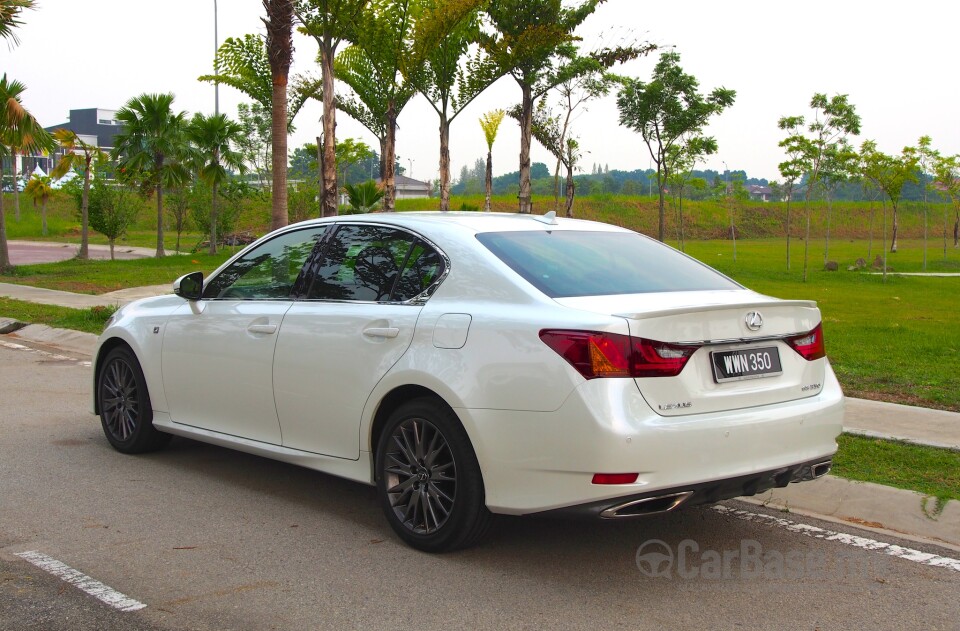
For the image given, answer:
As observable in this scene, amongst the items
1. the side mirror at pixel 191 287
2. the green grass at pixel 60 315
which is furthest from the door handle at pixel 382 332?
the green grass at pixel 60 315

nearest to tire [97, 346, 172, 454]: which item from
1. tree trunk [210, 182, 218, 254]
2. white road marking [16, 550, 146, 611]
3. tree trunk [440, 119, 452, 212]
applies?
white road marking [16, 550, 146, 611]

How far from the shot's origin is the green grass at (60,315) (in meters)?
14.6

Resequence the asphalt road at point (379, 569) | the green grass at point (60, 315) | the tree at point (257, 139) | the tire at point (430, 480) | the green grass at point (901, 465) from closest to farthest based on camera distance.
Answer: the asphalt road at point (379, 569) → the tire at point (430, 480) → the green grass at point (901, 465) → the green grass at point (60, 315) → the tree at point (257, 139)

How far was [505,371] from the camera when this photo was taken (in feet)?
14.1

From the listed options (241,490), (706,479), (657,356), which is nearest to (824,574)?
(706,479)

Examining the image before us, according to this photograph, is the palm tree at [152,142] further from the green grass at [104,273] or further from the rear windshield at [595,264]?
the rear windshield at [595,264]

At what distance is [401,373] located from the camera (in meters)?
4.75

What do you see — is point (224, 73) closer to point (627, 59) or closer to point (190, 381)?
point (627, 59)

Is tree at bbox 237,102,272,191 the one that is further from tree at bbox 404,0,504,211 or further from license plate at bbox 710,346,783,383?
license plate at bbox 710,346,783,383

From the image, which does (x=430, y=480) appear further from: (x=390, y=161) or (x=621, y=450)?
(x=390, y=161)

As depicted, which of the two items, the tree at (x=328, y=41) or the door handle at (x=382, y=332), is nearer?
the door handle at (x=382, y=332)

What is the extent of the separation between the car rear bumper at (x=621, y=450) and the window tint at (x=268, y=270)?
182 centimetres

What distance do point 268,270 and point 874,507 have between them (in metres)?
3.75

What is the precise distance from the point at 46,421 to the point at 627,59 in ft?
83.7
